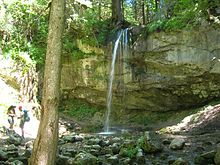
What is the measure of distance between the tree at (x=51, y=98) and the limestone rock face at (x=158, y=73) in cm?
940

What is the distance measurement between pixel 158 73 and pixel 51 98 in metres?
10.2

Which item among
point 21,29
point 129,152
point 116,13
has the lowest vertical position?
point 129,152

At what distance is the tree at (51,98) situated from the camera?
17.3ft

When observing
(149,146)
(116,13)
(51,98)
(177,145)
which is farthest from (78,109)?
(51,98)

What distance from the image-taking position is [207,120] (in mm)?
12375

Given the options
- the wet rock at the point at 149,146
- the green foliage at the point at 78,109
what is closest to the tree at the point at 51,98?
the wet rock at the point at 149,146

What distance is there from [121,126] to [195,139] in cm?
611

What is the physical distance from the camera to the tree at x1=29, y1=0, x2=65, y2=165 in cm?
526

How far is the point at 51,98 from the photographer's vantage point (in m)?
5.38

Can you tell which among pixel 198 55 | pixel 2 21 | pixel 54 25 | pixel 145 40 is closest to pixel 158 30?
pixel 145 40

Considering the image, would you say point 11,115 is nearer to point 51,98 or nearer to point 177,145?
point 177,145

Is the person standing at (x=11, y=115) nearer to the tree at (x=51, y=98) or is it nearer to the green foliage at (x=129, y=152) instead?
the green foliage at (x=129, y=152)

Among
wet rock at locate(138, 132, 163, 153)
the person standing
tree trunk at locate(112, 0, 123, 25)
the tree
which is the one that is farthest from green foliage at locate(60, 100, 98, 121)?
the tree

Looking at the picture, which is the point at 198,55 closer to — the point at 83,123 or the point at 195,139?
the point at 195,139
